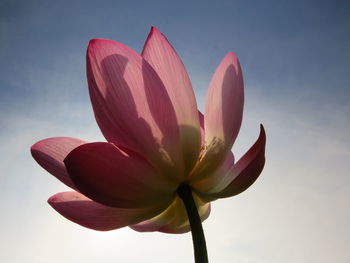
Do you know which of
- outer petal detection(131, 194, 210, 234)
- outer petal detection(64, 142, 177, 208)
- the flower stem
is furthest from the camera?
outer petal detection(131, 194, 210, 234)

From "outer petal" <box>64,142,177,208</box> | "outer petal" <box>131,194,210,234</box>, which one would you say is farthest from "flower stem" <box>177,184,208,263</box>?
"outer petal" <box>131,194,210,234</box>

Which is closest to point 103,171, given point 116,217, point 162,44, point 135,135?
point 135,135

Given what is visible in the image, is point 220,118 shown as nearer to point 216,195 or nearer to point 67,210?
point 216,195

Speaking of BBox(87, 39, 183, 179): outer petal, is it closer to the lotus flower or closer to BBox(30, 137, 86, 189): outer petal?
the lotus flower

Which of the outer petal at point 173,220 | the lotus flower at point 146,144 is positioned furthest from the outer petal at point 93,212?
the outer petal at point 173,220

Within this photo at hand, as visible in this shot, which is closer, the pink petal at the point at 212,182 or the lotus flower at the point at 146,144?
the lotus flower at the point at 146,144

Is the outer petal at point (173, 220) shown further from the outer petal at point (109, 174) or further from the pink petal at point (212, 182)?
the outer petal at point (109, 174)
